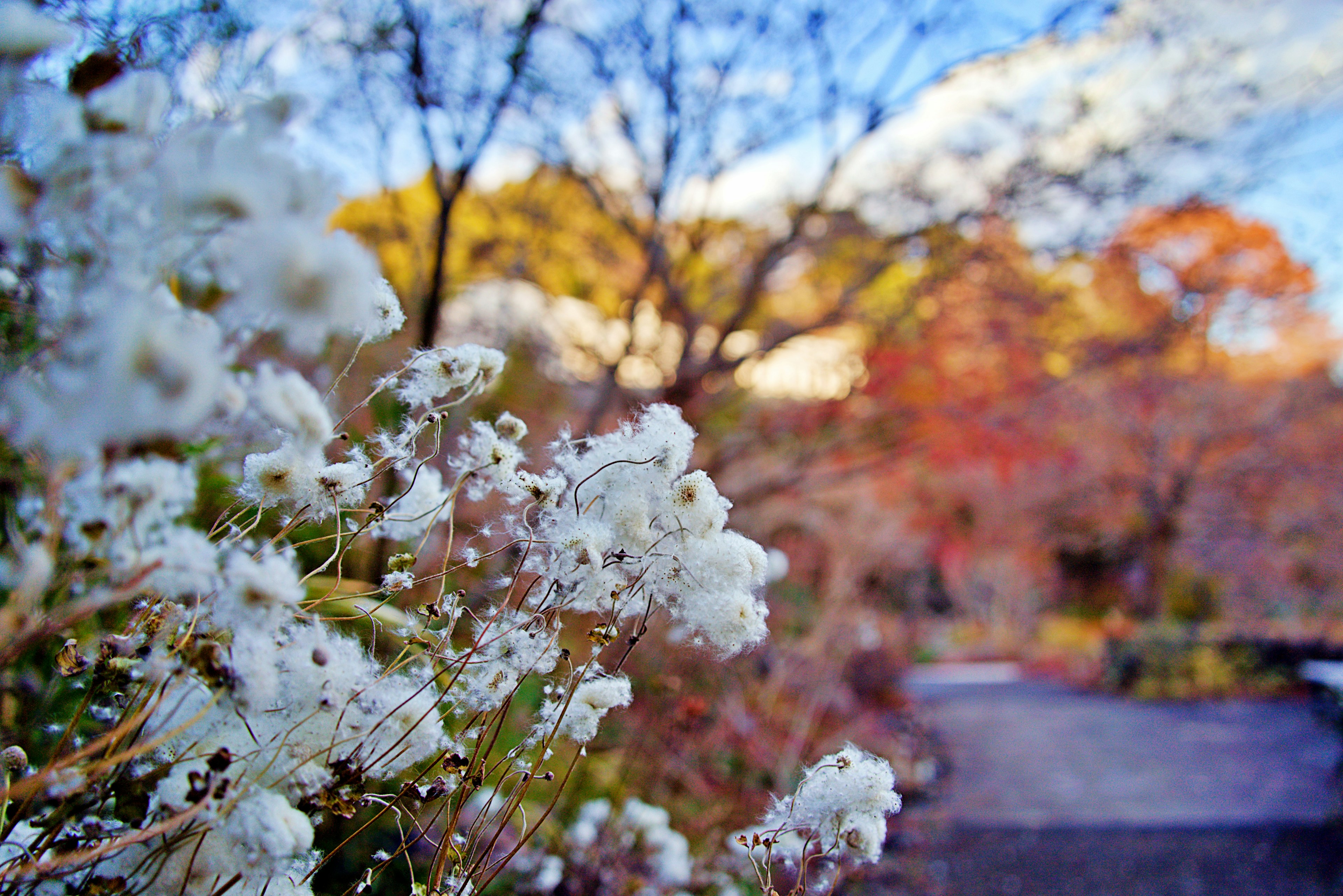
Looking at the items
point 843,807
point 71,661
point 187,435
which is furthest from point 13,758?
point 843,807

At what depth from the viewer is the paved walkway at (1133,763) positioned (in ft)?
17.9

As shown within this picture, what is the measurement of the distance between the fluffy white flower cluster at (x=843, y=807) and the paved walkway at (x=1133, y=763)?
527 centimetres

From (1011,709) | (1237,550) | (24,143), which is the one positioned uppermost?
(24,143)

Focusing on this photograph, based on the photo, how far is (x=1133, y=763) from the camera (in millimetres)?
6773

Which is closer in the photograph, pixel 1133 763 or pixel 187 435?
pixel 187 435

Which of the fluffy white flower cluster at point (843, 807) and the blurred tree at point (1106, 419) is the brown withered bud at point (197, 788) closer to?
the fluffy white flower cluster at point (843, 807)

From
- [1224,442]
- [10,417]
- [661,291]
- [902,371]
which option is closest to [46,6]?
[10,417]

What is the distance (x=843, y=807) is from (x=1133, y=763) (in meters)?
7.69

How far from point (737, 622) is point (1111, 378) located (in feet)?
21.1

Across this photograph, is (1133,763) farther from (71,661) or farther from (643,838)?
(71,661)

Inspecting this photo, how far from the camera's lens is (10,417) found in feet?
1.41

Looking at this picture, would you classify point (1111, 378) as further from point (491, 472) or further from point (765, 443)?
point (491, 472)

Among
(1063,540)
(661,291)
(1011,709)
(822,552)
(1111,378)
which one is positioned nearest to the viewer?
(661,291)

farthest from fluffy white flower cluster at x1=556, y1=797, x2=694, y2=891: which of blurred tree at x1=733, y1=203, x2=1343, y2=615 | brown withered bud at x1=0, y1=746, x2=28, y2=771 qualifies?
blurred tree at x1=733, y1=203, x2=1343, y2=615
